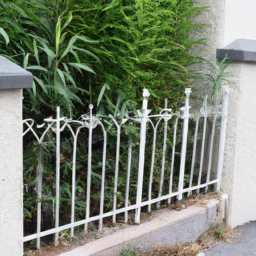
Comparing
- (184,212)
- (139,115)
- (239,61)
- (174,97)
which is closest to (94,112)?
(139,115)

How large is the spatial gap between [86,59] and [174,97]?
1.17 metres

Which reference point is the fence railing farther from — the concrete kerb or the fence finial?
the concrete kerb

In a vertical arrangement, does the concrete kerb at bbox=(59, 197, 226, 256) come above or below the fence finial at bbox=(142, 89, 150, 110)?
below

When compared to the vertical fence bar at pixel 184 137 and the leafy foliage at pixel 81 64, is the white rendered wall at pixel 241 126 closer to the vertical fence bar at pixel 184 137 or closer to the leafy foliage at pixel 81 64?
the vertical fence bar at pixel 184 137

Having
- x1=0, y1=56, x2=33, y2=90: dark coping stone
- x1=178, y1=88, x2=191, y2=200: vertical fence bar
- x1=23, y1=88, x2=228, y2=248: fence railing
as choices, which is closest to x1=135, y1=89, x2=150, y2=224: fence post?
x1=23, y1=88, x2=228, y2=248: fence railing

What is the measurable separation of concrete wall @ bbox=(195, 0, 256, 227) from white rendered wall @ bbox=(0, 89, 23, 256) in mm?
2416

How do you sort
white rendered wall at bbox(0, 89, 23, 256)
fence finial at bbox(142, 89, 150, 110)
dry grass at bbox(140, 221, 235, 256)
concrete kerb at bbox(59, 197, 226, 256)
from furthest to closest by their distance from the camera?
dry grass at bbox(140, 221, 235, 256)
fence finial at bbox(142, 89, 150, 110)
concrete kerb at bbox(59, 197, 226, 256)
white rendered wall at bbox(0, 89, 23, 256)

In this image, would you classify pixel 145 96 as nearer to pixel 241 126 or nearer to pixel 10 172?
pixel 10 172

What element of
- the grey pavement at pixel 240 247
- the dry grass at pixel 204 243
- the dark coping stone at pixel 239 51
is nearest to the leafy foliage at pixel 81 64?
the dry grass at pixel 204 243

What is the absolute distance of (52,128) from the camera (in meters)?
2.80

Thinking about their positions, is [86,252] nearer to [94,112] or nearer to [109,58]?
[94,112]

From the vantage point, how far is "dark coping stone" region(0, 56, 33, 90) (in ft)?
7.50

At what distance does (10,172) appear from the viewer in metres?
2.47

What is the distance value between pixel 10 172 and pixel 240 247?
2.46 meters
